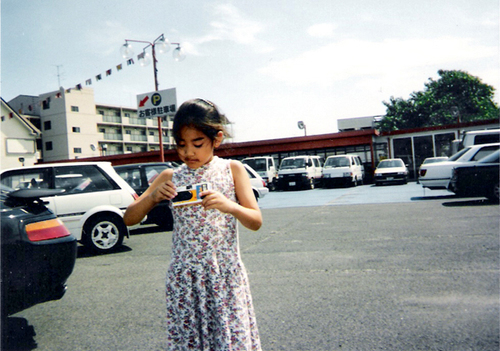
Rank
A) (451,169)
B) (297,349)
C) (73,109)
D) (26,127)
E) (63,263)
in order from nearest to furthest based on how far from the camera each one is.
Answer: (297,349) < (63,263) < (451,169) < (26,127) < (73,109)

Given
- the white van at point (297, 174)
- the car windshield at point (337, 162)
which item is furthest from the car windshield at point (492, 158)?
the white van at point (297, 174)

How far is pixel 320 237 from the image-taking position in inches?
311

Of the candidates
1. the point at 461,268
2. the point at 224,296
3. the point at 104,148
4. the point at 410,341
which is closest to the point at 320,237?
the point at 461,268

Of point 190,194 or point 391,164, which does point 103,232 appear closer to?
point 190,194

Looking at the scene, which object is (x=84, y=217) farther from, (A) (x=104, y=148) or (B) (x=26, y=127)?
(A) (x=104, y=148)

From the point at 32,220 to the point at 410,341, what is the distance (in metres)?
3.09

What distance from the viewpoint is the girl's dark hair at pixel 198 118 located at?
6.42ft

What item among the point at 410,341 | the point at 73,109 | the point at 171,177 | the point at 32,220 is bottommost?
the point at 410,341

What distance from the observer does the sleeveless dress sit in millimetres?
1969

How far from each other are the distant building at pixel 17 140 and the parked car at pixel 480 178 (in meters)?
32.9

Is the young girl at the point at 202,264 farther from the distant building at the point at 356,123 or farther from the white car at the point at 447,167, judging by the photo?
the distant building at the point at 356,123

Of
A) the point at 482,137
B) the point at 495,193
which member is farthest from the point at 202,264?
the point at 482,137

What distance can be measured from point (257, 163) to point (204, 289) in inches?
899

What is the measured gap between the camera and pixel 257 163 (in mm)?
24766
